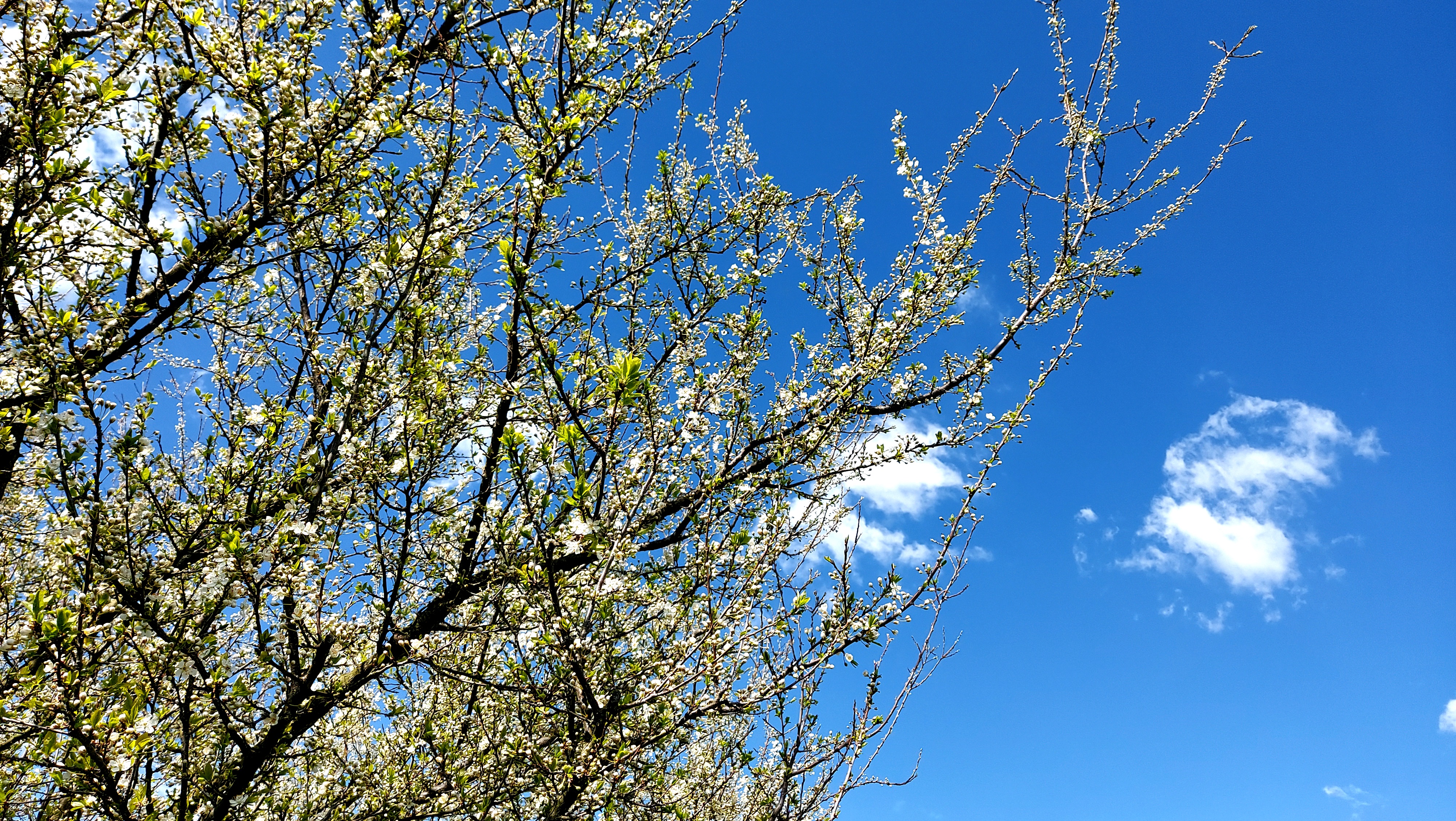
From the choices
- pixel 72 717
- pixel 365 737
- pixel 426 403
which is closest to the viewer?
pixel 72 717

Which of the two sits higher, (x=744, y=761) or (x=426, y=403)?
(x=426, y=403)

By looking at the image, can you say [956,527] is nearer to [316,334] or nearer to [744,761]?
[744,761]

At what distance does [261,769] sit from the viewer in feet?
13.2

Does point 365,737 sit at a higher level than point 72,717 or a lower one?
higher

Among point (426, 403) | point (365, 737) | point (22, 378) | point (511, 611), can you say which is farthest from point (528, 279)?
point (365, 737)

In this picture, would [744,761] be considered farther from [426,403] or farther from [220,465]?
[220,465]

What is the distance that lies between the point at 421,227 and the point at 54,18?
1.82 metres

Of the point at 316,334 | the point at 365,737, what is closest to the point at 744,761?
the point at 316,334

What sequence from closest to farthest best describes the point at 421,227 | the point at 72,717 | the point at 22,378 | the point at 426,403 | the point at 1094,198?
the point at 72,717 < the point at 22,378 < the point at 426,403 < the point at 421,227 < the point at 1094,198

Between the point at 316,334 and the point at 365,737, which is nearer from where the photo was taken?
the point at 316,334

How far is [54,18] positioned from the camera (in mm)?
3451

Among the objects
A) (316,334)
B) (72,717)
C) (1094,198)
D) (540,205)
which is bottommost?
(72,717)

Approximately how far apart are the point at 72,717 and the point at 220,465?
135 centimetres

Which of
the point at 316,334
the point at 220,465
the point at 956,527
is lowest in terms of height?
the point at 956,527
